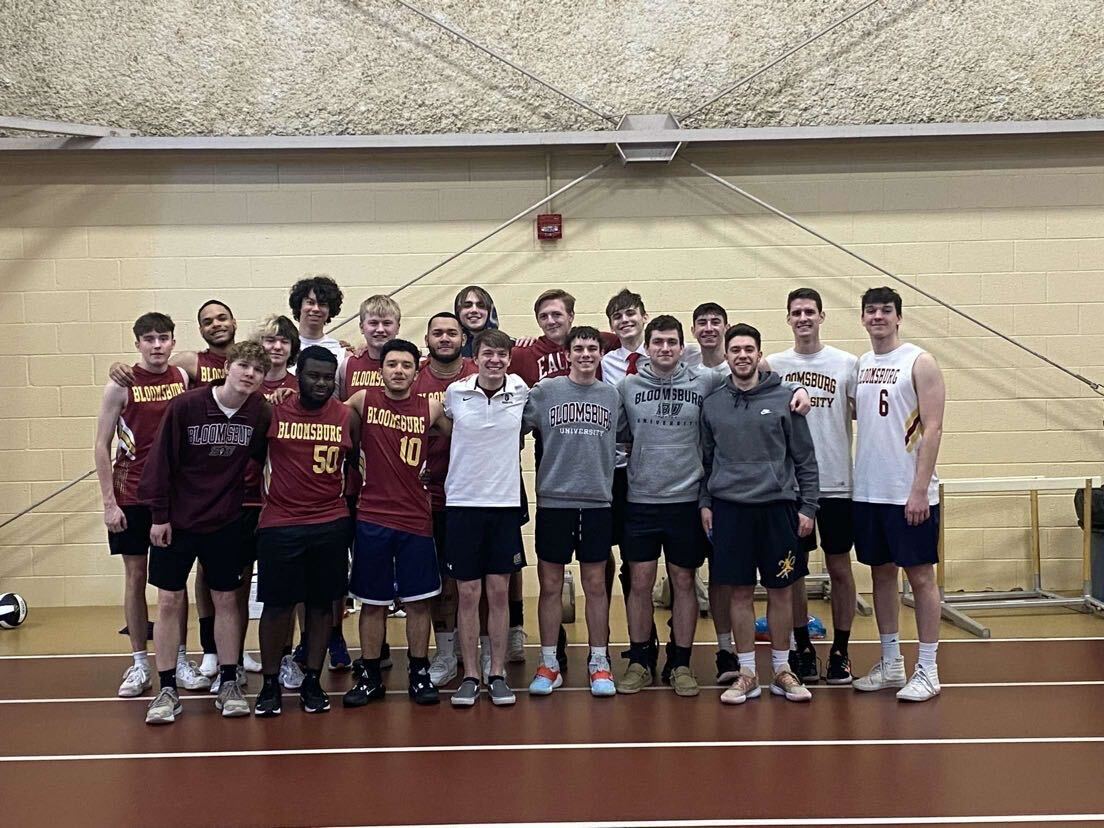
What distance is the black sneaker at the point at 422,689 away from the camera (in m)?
4.86

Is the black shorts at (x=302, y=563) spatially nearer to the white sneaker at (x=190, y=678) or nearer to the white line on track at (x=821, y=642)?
the white sneaker at (x=190, y=678)

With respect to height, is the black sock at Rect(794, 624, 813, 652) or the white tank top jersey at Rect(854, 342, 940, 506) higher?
the white tank top jersey at Rect(854, 342, 940, 506)

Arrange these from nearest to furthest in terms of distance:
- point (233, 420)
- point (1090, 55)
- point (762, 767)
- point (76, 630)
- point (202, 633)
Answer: point (762, 767) → point (233, 420) → point (202, 633) → point (76, 630) → point (1090, 55)

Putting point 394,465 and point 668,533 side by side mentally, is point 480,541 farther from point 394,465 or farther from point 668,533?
point 668,533

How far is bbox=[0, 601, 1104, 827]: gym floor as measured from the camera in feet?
11.8

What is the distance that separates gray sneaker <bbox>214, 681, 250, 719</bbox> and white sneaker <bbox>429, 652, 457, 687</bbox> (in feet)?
2.89

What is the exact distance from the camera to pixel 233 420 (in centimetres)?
476

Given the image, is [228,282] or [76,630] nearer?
[76,630]

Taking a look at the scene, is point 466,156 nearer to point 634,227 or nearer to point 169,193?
point 634,227

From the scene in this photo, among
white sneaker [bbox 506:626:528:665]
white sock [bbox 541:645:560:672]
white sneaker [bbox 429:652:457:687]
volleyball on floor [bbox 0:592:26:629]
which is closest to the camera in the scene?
white sock [bbox 541:645:560:672]

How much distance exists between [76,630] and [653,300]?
4.31m

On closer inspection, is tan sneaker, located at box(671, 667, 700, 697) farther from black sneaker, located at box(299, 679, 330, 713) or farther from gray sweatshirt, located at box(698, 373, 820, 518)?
black sneaker, located at box(299, 679, 330, 713)

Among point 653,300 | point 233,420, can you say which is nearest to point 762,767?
point 233,420

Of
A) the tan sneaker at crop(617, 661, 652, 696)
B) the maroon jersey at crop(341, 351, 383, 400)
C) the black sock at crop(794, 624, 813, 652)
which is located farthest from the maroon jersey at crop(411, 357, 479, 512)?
the black sock at crop(794, 624, 813, 652)
